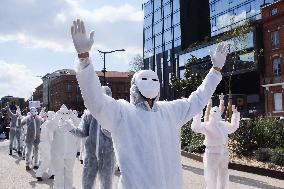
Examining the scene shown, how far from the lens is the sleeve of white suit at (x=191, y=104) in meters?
4.36

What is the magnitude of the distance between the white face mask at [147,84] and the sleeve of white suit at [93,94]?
1.36 feet

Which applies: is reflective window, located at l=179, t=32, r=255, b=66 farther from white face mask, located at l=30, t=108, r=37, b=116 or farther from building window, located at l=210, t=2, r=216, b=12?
white face mask, located at l=30, t=108, r=37, b=116

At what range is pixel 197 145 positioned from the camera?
57.8ft

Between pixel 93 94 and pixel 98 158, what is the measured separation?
12.2 ft

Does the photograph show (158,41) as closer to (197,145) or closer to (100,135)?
(197,145)

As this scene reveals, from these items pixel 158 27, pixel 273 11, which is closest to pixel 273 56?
pixel 273 11

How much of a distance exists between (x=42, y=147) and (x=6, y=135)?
2106 cm

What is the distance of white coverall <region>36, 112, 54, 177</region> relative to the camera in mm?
9953

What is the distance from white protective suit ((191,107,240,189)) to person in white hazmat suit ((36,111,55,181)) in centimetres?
332

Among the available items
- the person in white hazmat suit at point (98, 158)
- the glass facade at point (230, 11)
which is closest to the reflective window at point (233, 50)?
the glass facade at point (230, 11)

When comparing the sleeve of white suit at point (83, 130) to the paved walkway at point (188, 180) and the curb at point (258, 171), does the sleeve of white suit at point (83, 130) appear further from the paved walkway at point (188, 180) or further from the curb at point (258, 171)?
the curb at point (258, 171)

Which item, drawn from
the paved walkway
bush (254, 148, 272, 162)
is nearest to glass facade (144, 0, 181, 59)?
bush (254, 148, 272, 162)

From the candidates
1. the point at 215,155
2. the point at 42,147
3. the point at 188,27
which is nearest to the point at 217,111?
the point at 215,155

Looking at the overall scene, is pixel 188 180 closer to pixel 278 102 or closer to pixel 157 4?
pixel 278 102
